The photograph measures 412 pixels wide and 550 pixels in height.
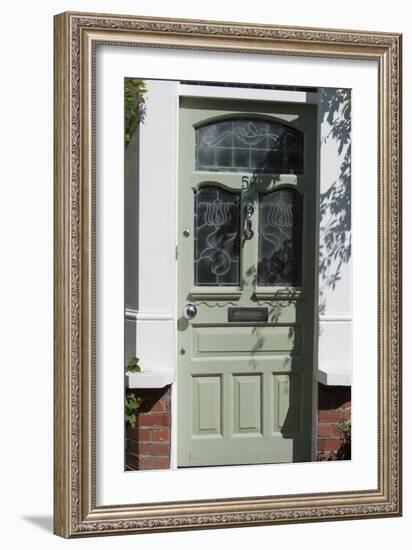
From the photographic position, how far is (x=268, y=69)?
485 centimetres

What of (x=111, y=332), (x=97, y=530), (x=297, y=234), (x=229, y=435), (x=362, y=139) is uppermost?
(x=362, y=139)

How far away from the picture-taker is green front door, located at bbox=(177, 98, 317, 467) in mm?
4871

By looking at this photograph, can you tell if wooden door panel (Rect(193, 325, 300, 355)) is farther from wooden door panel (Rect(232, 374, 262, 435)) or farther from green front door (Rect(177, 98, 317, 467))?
wooden door panel (Rect(232, 374, 262, 435))

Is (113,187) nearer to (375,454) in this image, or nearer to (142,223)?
(142,223)

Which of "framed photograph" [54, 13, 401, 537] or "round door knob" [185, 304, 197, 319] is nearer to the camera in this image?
"framed photograph" [54, 13, 401, 537]

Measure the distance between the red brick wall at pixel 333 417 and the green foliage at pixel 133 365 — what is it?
94 cm

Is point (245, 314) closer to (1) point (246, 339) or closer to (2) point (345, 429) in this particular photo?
(1) point (246, 339)

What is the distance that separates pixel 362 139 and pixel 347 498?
1.74m

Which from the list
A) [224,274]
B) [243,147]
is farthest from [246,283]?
[243,147]

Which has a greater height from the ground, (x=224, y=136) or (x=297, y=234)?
(x=224, y=136)

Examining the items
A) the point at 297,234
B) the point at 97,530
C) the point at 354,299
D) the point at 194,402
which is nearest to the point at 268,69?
the point at 297,234

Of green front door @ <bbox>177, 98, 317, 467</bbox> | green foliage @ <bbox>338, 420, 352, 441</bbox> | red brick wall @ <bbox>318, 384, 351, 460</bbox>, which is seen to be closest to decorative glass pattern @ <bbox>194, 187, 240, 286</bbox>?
green front door @ <bbox>177, 98, 317, 467</bbox>

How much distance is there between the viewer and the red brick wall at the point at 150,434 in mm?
4727

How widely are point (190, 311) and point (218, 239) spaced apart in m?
0.37
